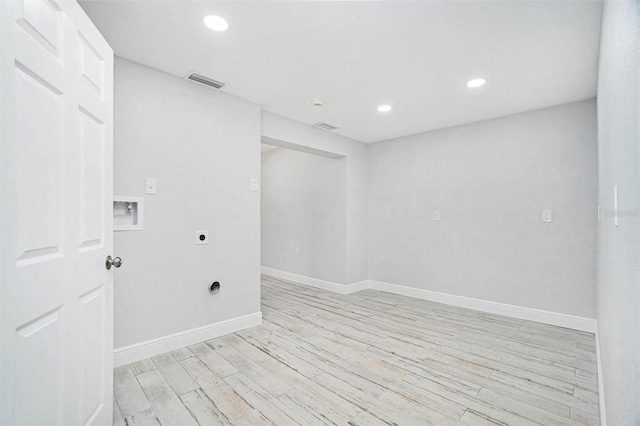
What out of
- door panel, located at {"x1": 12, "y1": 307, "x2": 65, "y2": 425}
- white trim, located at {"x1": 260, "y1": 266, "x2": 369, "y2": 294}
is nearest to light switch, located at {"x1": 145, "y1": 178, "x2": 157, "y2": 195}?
door panel, located at {"x1": 12, "y1": 307, "x2": 65, "y2": 425}

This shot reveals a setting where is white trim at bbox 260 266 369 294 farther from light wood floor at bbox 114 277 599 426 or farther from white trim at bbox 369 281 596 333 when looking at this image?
light wood floor at bbox 114 277 599 426

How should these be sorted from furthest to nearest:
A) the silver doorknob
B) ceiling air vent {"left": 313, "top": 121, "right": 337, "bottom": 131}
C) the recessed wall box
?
1. ceiling air vent {"left": 313, "top": 121, "right": 337, "bottom": 131}
2. the recessed wall box
3. the silver doorknob

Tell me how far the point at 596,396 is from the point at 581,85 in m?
2.54

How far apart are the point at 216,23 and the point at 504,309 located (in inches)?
158

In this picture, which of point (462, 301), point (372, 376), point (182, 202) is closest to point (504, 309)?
point (462, 301)

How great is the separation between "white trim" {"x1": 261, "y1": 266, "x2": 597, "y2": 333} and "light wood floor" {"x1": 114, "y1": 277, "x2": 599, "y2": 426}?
0.48 feet

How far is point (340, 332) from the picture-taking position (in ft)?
9.89

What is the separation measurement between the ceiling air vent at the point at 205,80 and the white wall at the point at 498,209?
275cm

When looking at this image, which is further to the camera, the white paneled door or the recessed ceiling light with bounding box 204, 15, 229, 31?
the recessed ceiling light with bounding box 204, 15, 229, 31

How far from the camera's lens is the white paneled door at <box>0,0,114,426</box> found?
0.88 m

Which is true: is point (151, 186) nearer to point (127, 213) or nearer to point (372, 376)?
point (127, 213)

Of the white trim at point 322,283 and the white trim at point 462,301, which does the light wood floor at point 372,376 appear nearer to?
the white trim at point 462,301

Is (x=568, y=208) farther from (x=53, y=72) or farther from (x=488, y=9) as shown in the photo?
(x=53, y=72)

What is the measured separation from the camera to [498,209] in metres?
3.61
